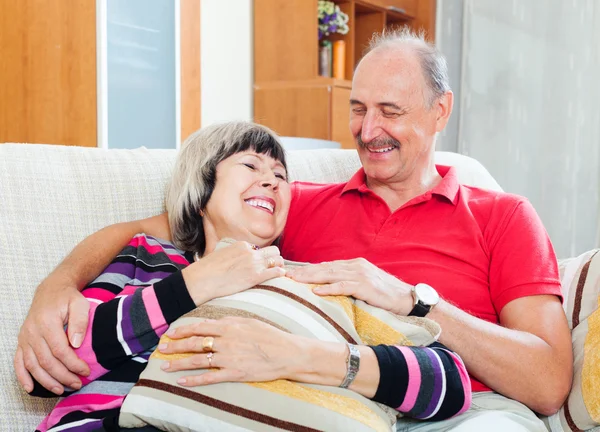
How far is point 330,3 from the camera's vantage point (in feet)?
14.0

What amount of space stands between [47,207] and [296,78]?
9.64 feet

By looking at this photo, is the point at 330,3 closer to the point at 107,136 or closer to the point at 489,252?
the point at 107,136

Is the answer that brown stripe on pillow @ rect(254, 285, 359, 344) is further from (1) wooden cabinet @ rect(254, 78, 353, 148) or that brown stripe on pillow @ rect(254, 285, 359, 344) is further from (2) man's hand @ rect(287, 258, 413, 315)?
(1) wooden cabinet @ rect(254, 78, 353, 148)

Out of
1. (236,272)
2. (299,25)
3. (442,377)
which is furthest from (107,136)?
(442,377)

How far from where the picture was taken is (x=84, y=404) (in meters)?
1.24

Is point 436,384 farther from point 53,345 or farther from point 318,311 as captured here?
point 53,345

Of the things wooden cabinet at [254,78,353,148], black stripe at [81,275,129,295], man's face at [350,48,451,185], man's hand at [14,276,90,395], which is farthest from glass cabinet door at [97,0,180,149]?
man's hand at [14,276,90,395]

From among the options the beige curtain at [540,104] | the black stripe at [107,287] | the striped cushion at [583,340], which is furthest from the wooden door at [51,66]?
the beige curtain at [540,104]

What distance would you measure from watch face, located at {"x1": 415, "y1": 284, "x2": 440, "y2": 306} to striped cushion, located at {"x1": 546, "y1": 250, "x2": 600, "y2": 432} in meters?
0.33

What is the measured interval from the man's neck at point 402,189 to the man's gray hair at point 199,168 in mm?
387

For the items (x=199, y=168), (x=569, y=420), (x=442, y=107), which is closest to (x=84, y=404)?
(x=199, y=168)

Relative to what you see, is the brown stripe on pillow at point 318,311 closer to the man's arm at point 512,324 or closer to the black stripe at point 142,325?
the man's arm at point 512,324

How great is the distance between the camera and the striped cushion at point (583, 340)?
1374mm

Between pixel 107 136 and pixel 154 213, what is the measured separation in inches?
67.7
